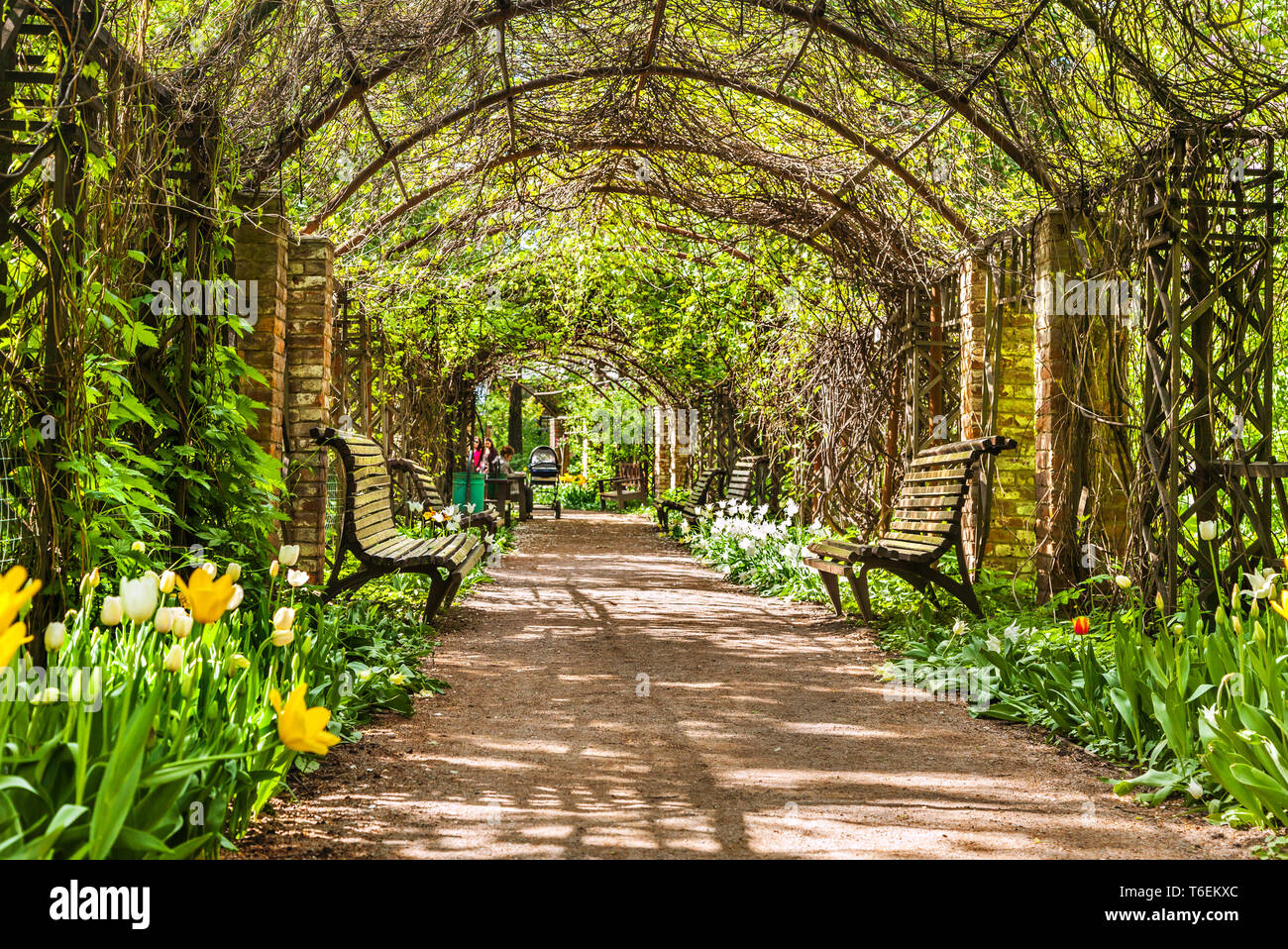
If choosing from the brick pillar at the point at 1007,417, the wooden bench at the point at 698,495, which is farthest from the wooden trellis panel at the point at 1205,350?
the wooden bench at the point at 698,495

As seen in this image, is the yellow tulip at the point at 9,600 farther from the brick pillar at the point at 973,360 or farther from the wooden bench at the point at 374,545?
the brick pillar at the point at 973,360

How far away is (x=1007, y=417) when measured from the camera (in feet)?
19.8

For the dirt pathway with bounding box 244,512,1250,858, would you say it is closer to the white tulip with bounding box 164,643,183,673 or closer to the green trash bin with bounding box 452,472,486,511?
the white tulip with bounding box 164,643,183,673

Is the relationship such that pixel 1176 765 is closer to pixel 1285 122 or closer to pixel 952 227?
pixel 1285 122

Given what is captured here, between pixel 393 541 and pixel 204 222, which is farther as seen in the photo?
pixel 393 541

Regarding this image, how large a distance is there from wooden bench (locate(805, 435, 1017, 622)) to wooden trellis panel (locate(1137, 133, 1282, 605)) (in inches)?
41.5

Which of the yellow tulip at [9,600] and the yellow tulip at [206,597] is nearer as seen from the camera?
the yellow tulip at [9,600]

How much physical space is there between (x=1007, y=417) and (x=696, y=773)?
3.90 metres

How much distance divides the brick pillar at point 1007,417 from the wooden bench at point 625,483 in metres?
13.6

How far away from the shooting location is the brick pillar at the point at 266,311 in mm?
4941

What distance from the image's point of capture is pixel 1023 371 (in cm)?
605

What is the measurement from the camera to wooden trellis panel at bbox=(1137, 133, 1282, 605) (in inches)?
153
